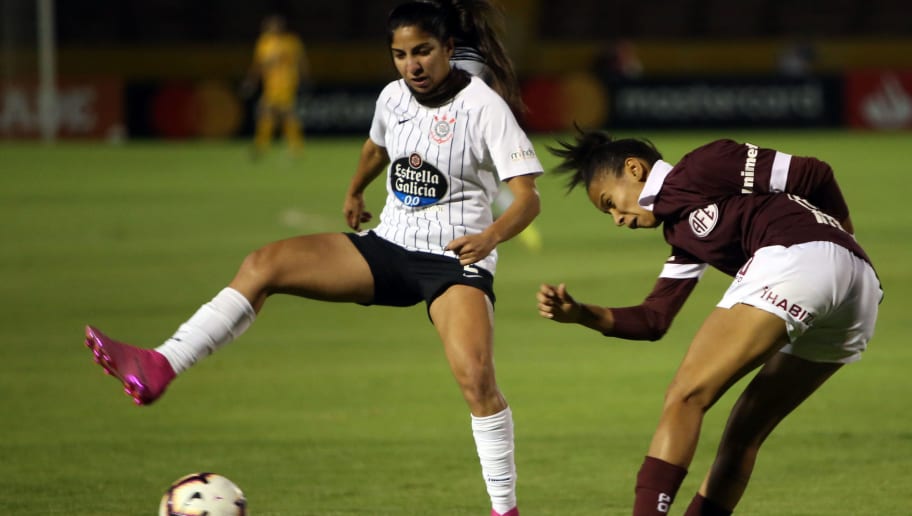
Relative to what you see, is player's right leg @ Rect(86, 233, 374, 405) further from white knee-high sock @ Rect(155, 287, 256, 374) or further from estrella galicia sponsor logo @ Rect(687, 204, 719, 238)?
estrella galicia sponsor logo @ Rect(687, 204, 719, 238)

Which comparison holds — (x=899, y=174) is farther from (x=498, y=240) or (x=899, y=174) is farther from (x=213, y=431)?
(x=498, y=240)

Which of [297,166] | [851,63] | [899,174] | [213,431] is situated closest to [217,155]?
[297,166]

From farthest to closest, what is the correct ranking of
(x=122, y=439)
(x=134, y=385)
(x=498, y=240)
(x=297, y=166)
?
(x=297, y=166) → (x=122, y=439) → (x=498, y=240) → (x=134, y=385)

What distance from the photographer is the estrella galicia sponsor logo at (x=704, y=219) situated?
4.96 metres

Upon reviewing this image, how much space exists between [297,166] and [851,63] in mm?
16898

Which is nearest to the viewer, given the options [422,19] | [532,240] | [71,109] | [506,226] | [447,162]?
[506,226]

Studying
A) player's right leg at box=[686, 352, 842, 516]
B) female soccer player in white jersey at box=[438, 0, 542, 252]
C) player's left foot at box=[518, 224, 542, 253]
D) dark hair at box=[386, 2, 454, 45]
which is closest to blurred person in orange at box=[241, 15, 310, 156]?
player's left foot at box=[518, 224, 542, 253]

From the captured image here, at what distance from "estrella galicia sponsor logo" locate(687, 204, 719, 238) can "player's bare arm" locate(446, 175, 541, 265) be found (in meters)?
0.82

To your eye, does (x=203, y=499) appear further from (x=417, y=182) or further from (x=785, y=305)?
(x=785, y=305)

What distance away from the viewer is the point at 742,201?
4953 millimetres

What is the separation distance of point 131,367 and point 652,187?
6.29ft

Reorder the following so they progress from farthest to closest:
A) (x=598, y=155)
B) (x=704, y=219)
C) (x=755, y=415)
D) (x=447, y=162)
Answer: (x=447, y=162) → (x=755, y=415) → (x=598, y=155) → (x=704, y=219)

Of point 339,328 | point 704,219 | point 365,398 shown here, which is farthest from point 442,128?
point 339,328

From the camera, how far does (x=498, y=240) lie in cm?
556
